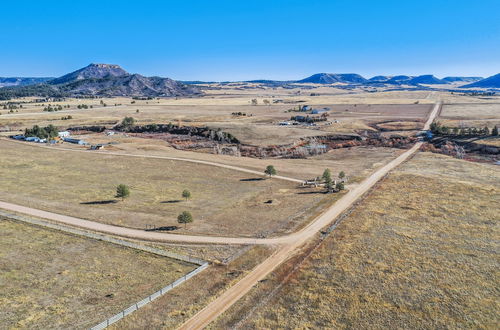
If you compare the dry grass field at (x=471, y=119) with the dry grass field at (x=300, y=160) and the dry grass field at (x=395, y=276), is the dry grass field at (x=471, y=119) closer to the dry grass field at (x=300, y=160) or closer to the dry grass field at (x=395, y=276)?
the dry grass field at (x=300, y=160)

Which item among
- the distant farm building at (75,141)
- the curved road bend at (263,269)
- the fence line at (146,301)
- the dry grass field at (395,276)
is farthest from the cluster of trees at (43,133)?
the dry grass field at (395,276)

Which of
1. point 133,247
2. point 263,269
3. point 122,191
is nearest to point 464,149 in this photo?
point 263,269

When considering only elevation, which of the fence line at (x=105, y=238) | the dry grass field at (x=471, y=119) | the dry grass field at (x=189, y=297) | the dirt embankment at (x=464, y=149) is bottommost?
the dry grass field at (x=189, y=297)

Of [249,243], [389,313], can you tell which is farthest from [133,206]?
[389,313]

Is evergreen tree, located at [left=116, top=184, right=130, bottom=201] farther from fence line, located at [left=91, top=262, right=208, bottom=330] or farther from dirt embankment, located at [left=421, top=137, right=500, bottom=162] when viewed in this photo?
dirt embankment, located at [left=421, top=137, right=500, bottom=162]

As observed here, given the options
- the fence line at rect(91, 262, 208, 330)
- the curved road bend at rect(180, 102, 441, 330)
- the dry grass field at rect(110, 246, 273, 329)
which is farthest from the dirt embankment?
the fence line at rect(91, 262, 208, 330)

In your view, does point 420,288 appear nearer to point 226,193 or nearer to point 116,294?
point 116,294

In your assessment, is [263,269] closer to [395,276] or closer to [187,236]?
[187,236]
